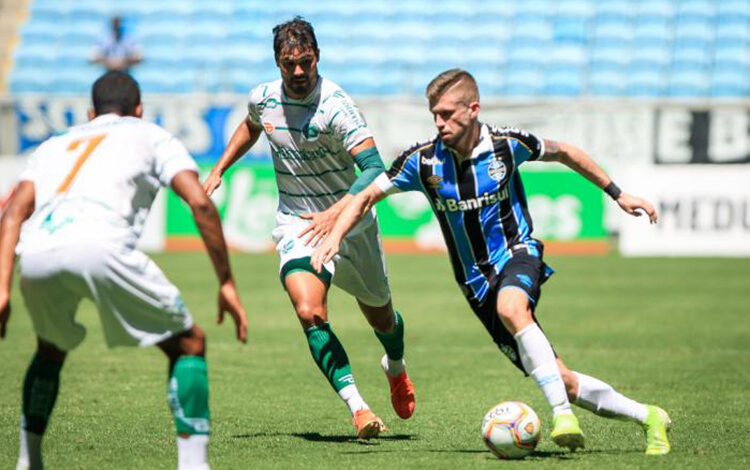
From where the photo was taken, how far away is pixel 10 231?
17.1 ft

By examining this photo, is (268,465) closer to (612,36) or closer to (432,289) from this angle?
(432,289)

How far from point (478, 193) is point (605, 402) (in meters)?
1.27

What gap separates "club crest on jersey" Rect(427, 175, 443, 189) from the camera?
6.44 m

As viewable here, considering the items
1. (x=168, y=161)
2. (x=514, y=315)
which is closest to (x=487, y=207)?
(x=514, y=315)

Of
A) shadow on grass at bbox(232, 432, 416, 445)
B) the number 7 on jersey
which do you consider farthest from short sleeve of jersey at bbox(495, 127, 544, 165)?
the number 7 on jersey

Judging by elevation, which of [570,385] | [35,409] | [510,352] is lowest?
[570,385]

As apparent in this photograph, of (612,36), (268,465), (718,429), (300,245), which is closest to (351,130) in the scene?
(300,245)

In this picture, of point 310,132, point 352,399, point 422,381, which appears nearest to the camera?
point 352,399

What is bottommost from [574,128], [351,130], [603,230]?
[603,230]

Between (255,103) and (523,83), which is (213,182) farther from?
(523,83)

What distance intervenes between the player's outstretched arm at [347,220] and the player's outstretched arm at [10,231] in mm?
1585

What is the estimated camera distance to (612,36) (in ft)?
83.1

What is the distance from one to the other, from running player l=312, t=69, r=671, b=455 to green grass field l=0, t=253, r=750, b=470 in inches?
13.9

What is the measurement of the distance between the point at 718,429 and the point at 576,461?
148cm
